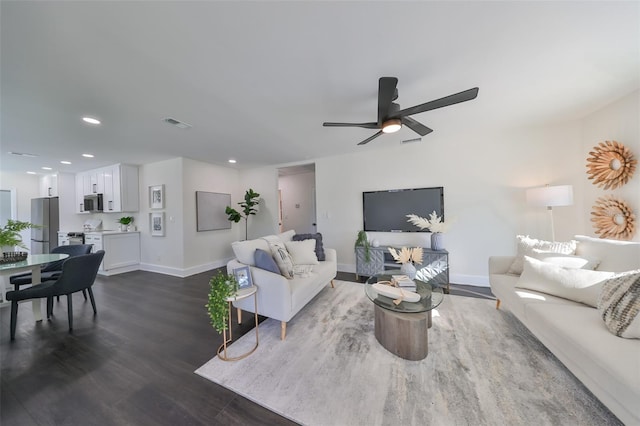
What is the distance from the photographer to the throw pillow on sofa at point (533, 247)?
208 centimetres

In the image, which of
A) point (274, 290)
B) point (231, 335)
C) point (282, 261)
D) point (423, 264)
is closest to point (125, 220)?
point (231, 335)

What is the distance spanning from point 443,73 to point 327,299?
111 inches

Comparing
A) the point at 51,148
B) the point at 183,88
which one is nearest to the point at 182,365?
the point at 183,88

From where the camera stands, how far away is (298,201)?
6.32 m

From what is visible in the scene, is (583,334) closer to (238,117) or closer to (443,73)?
(443,73)

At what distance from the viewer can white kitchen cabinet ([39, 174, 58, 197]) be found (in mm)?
5258

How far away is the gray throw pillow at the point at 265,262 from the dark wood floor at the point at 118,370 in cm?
72

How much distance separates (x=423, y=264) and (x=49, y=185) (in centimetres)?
924

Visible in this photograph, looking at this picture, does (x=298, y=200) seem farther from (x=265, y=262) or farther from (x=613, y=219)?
(x=613, y=219)

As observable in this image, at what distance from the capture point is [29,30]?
4.18ft

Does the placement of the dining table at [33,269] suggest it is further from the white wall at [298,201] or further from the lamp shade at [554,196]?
the lamp shade at [554,196]

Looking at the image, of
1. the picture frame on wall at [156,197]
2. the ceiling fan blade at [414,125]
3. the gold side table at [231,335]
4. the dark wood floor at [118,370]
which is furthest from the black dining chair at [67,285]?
the ceiling fan blade at [414,125]

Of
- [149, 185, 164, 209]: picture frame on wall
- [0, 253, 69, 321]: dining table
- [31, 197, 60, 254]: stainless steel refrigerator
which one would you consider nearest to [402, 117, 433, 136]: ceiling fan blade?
[0, 253, 69, 321]: dining table

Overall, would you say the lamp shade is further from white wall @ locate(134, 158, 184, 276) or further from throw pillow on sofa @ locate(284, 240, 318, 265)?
white wall @ locate(134, 158, 184, 276)
